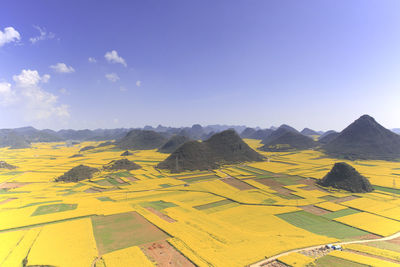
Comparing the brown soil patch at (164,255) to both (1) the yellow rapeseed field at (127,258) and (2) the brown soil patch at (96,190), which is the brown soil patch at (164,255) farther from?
(2) the brown soil patch at (96,190)

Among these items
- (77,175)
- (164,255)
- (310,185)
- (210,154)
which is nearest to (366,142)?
(310,185)

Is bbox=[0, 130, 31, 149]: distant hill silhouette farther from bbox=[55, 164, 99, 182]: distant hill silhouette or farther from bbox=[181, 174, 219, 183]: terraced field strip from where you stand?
bbox=[181, 174, 219, 183]: terraced field strip

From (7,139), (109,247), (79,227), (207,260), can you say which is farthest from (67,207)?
(7,139)

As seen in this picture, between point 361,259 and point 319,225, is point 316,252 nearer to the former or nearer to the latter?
point 361,259

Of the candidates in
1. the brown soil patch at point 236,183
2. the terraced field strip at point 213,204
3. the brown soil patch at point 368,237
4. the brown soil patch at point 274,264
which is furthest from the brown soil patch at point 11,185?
A: the brown soil patch at point 368,237

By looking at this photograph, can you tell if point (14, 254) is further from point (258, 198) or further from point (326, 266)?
point (258, 198)
